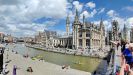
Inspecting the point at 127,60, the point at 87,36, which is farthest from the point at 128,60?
the point at 87,36

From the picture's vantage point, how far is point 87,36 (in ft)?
320

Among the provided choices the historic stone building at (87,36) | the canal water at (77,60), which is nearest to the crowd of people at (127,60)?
the canal water at (77,60)

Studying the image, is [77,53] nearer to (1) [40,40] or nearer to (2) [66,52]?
(2) [66,52]

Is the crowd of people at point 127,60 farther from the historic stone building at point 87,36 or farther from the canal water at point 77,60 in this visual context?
the historic stone building at point 87,36

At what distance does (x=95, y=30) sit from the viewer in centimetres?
10062

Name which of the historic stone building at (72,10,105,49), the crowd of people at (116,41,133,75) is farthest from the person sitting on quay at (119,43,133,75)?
the historic stone building at (72,10,105,49)

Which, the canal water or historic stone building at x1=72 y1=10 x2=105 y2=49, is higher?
historic stone building at x1=72 y1=10 x2=105 y2=49

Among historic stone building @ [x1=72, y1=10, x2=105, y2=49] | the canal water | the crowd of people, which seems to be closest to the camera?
the crowd of people

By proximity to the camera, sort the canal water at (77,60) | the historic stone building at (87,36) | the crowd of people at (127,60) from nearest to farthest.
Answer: the crowd of people at (127,60) → the canal water at (77,60) → the historic stone building at (87,36)

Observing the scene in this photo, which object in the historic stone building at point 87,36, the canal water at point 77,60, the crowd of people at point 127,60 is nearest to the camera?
the crowd of people at point 127,60

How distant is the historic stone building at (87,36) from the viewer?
96613 mm

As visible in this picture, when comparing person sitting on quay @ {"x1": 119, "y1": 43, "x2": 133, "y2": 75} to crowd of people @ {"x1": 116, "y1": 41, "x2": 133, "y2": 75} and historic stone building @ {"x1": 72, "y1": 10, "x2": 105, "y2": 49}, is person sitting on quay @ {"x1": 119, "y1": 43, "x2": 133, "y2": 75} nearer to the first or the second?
crowd of people @ {"x1": 116, "y1": 41, "x2": 133, "y2": 75}

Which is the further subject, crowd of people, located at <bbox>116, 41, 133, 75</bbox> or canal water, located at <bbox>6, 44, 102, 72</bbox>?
canal water, located at <bbox>6, 44, 102, 72</bbox>

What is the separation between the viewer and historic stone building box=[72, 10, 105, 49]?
96.6 meters
